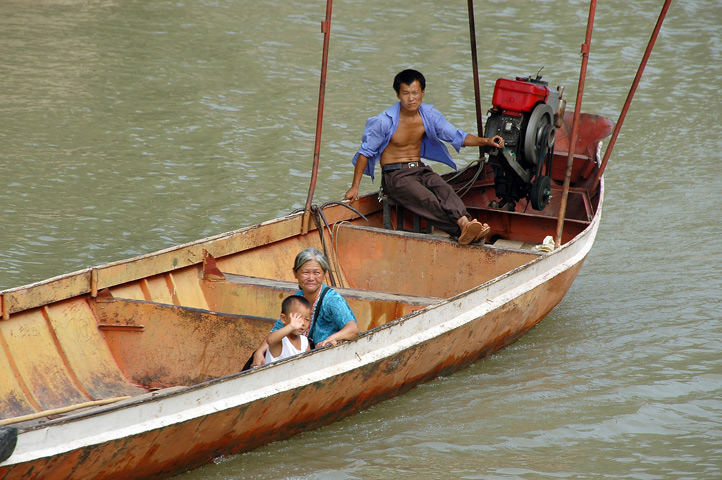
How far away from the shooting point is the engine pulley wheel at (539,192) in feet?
23.0

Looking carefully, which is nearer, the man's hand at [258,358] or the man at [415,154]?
the man's hand at [258,358]

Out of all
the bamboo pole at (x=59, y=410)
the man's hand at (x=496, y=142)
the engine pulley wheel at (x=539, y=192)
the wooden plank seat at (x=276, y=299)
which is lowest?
the bamboo pole at (x=59, y=410)

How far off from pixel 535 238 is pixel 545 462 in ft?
7.95

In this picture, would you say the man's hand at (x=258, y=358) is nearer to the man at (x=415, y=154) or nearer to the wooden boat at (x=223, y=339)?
the wooden boat at (x=223, y=339)

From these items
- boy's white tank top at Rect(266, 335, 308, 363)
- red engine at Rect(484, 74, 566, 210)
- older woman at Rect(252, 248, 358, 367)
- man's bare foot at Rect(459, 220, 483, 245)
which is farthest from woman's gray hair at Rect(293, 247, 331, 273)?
red engine at Rect(484, 74, 566, 210)

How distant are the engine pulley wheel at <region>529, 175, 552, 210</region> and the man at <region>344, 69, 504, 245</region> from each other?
45cm

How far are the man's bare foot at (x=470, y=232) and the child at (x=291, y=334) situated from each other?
1.66 m

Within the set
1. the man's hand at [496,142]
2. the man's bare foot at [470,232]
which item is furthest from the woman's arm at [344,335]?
the man's hand at [496,142]

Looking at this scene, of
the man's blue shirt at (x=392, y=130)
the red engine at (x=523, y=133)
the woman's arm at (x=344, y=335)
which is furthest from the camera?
the red engine at (x=523, y=133)

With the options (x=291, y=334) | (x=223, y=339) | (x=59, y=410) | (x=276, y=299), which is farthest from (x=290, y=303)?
(x=59, y=410)

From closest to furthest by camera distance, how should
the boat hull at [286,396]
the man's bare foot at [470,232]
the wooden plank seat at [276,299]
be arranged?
the boat hull at [286,396]
the wooden plank seat at [276,299]
the man's bare foot at [470,232]

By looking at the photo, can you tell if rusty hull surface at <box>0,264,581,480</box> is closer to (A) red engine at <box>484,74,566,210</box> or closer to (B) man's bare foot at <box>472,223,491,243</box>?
(B) man's bare foot at <box>472,223,491,243</box>

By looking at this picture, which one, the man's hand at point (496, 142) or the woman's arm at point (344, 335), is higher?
the man's hand at point (496, 142)

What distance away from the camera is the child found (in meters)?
4.83
